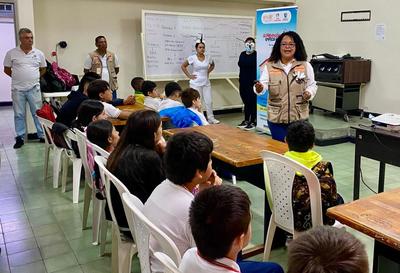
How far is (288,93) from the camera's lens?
3.30 m

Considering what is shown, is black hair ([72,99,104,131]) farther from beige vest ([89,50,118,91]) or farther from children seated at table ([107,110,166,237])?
beige vest ([89,50,118,91])

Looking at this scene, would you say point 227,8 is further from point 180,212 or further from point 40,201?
point 180,212

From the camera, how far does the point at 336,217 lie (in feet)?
5.05

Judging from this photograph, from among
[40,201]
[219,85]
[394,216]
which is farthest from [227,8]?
[394,216]

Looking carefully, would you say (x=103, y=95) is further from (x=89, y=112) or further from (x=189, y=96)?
(x=189, y=96)

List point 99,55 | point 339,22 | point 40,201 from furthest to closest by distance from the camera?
point 339,22
point 99,55
point 40,201

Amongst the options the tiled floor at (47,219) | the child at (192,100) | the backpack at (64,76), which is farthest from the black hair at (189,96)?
the backpack at (64,76)

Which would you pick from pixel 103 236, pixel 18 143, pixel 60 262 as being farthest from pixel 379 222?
pixel 18 143

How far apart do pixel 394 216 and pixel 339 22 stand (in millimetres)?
6610

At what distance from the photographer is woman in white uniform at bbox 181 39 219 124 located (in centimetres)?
672

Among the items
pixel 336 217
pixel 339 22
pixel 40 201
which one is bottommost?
pixel 40 201

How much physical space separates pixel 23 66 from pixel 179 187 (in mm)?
4559

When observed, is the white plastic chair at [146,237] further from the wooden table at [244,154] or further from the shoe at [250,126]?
the shoe at [250,126]

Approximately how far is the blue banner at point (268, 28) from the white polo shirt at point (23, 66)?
122 inches
